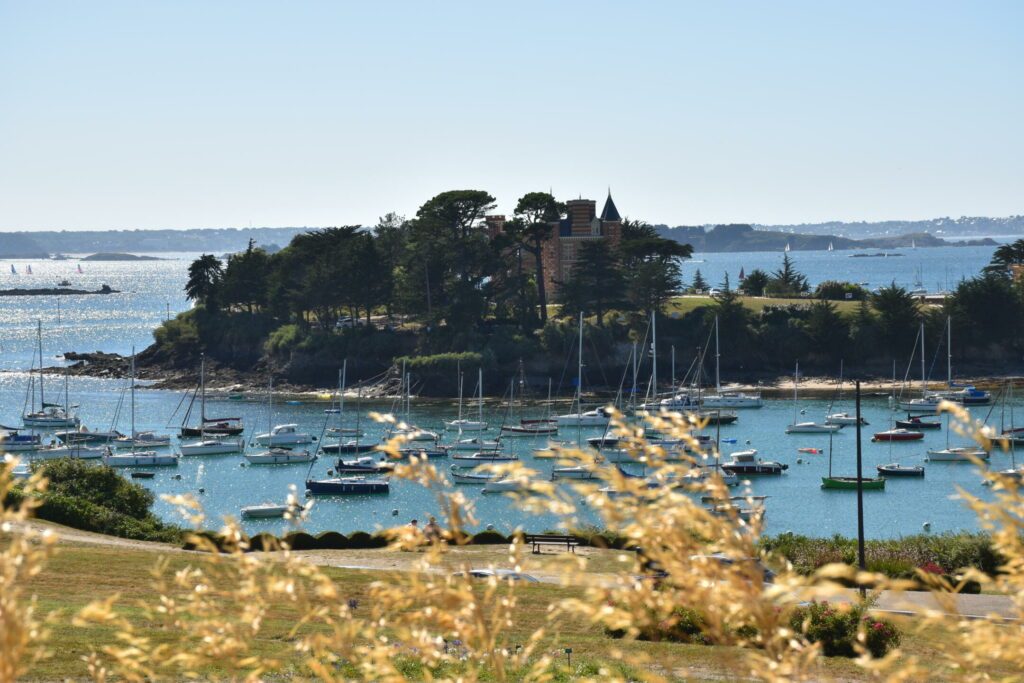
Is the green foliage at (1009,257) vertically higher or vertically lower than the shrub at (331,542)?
higher

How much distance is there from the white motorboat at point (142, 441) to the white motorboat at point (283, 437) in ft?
16.5

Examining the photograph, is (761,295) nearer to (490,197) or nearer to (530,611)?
(490,197)

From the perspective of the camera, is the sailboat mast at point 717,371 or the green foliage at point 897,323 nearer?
the sailboat mast at point 717,371

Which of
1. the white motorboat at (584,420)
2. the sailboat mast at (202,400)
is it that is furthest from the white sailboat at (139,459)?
the white motorboat at (584,420)

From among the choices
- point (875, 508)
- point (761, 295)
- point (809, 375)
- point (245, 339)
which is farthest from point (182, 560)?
point (761, 295)

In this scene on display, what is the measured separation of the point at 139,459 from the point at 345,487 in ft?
45.0

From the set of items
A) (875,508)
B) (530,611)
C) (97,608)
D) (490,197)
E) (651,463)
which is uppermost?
(490,197)

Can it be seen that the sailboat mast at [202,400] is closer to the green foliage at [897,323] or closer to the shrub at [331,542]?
the shrub at [331,542]

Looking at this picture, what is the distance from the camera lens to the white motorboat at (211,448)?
64938 millimetres

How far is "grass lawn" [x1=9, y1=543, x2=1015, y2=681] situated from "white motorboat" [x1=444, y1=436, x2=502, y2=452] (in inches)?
1381

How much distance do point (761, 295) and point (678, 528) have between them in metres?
110

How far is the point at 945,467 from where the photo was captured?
191ft

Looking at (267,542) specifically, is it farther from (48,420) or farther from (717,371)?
(717,371)

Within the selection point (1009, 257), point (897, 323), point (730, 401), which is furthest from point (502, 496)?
point (1009, 257)
